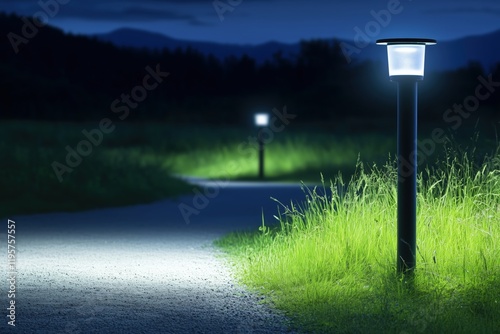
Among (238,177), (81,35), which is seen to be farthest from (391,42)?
(81,35)

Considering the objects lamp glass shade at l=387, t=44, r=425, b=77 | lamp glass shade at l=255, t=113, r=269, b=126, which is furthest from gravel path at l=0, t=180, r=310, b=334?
lamp glass shade at l=255, t=113, r=269, b=126

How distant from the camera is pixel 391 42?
7.89 metres

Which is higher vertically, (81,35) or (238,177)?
(81,35)

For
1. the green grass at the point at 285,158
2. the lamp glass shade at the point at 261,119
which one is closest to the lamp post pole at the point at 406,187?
the green grass at the point at 285,158

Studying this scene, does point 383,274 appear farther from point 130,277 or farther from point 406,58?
point 130,277

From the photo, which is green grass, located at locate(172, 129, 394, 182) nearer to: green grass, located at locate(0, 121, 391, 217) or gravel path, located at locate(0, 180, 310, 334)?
green grass, located at locate(0, 121, 391, 217)

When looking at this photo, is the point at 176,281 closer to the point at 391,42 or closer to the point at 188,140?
the point at 391,42

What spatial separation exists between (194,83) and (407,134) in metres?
92.1

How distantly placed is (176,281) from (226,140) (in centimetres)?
2783

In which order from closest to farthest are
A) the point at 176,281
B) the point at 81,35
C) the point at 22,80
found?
the point at 176,281 → the point at 22,80 → the point at 81,35

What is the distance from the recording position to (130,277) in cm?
922

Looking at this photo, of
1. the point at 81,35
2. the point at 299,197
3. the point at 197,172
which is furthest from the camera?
the point at 81,35

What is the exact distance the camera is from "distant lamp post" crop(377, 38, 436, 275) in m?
7.80

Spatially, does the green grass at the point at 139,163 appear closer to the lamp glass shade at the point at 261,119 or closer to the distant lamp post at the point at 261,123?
the distant lamp post at the point at 261,123
